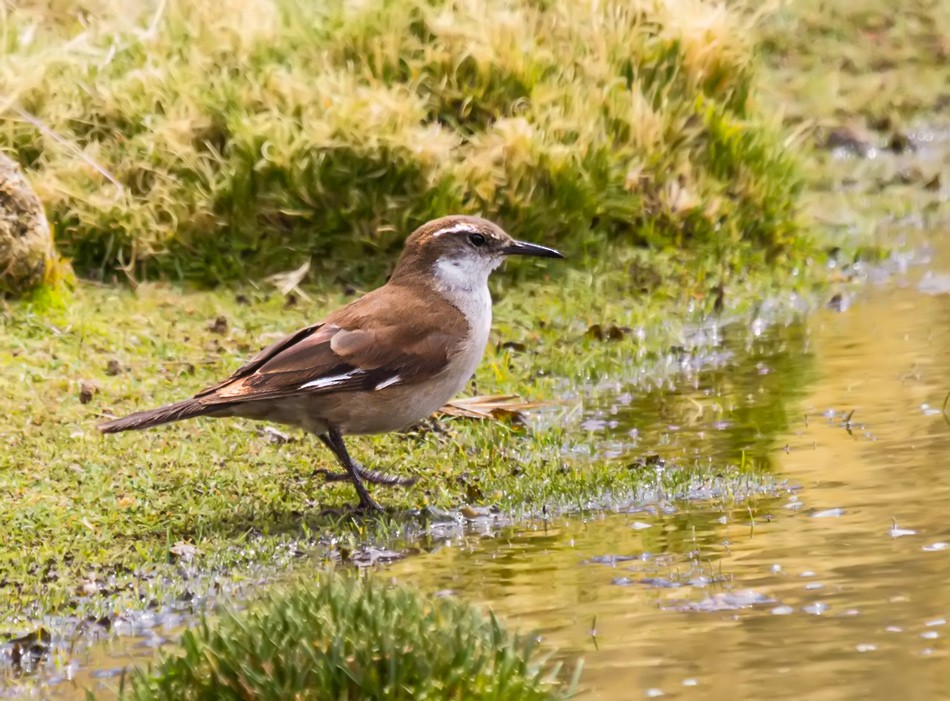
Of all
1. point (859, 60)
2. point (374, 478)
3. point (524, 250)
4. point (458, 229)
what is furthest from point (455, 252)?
point (859, 60)

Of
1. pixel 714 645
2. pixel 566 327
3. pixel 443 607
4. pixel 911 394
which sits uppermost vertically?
pixel 443 607

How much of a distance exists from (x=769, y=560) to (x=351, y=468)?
6.33ft

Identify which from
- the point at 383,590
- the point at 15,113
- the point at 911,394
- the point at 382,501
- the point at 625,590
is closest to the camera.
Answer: the point at 383,590

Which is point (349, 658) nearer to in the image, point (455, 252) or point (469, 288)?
point (469, 288)

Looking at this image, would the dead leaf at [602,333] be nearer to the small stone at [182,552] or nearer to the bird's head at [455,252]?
the bird's head at [455,252]

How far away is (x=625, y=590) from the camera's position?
5.59 metres

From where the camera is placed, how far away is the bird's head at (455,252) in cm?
728

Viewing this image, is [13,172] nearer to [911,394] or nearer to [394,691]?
[911,394]

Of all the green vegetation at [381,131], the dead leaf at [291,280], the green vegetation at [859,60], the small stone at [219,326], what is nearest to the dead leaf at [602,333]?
the green vegetation at [381,131]

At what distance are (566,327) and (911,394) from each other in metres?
2.44

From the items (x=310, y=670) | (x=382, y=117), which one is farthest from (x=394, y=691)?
(x=382, y=117)

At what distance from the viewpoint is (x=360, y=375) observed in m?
6.82

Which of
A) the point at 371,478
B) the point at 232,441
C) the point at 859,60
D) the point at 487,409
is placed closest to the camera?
the point at 371,478

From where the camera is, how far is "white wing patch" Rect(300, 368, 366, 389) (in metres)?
6.77
